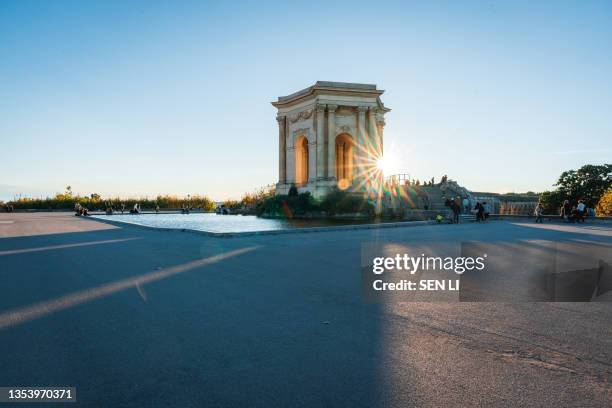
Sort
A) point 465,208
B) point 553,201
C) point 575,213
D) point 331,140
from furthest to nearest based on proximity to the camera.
Result: point 553,201 → point 331,140 → point 465,208 → point 575,213

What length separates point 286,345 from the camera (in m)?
3.80

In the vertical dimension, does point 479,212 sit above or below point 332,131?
below

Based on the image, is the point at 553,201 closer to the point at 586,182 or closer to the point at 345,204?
the point at 586,182

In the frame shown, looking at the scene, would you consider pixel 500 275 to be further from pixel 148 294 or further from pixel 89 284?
pixel 89 284

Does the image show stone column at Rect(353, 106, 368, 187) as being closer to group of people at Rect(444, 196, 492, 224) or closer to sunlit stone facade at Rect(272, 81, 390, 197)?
sunlit stone facade at Rect(272, 81, 390, 197)

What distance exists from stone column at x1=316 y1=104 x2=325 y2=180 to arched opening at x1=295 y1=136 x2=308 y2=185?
3.48 meters

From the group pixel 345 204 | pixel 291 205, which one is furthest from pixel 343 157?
pixel 345 204

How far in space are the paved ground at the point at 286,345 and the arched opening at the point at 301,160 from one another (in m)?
32.3

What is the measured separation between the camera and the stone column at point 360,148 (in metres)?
35.8

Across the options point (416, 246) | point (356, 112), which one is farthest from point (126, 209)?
point (416, 246)

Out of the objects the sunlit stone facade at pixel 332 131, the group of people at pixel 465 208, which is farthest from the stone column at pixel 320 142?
the group of people at pixel 465 208

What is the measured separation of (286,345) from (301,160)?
121ft

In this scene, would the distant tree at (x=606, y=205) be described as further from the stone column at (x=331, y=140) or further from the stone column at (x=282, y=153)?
the stone column at (x=282, y=153)

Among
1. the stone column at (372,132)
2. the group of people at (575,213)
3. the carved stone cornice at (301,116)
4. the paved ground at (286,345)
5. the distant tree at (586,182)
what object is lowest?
the paved ground at (286,345)
